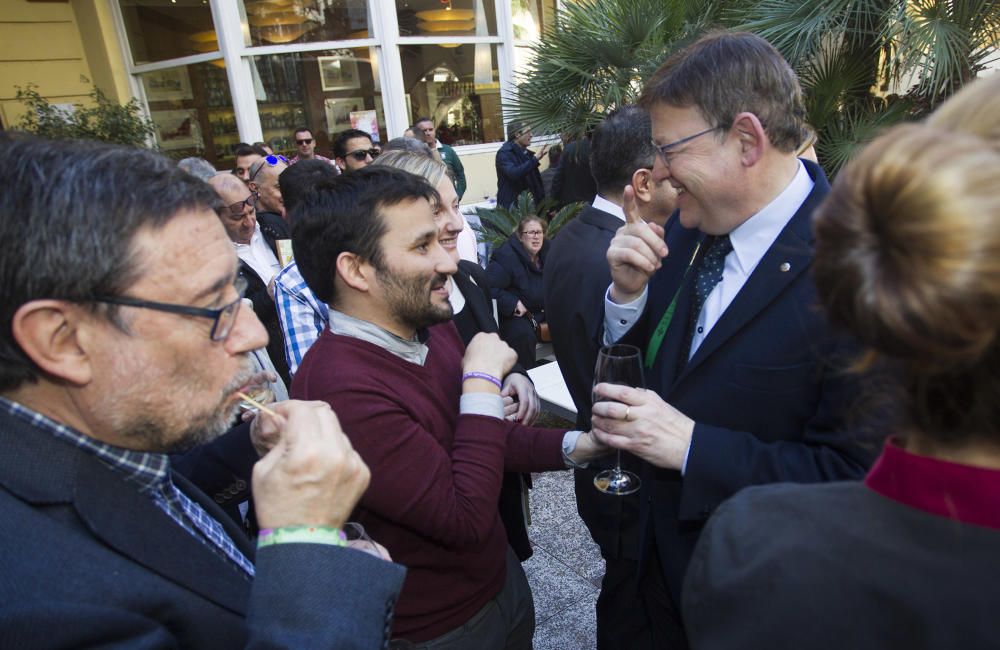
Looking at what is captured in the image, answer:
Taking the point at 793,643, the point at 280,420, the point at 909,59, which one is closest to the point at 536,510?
the point at 280,420

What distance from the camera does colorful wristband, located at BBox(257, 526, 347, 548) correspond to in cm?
109

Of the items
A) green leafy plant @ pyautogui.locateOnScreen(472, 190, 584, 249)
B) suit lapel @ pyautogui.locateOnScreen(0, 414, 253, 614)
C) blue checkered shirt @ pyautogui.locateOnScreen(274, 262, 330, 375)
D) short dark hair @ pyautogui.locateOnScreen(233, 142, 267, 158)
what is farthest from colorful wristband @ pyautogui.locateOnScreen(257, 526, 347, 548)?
short dark hair @ pyautogui.locateOnScreen(233, 142, 267, 158)

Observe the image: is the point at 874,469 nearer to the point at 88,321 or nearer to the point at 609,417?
the point at 609,417

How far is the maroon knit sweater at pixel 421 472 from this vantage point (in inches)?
59.6

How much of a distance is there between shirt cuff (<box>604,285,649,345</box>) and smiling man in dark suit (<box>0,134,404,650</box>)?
1131mm

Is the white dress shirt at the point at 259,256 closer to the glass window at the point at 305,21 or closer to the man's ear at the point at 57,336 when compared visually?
the man's ear at the point at 57,336

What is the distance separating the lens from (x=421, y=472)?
1523 millimetres

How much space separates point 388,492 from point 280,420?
37 cm

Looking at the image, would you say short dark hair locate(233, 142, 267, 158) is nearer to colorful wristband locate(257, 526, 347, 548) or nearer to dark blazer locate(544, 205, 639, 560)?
dark blazer locate(544, 205, 639, 560)

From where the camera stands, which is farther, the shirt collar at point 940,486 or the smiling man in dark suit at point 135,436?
the smiling man in dark suit at point 135,436

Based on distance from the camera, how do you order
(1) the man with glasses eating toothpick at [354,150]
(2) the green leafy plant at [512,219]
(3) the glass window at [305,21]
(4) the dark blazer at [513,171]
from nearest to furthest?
(1) the man with glasses eating toothpick at [354,150], (2) the green leafy plant at [512,219], (4) the dark blazer at [513,171], (3) the glass window at [305,21]

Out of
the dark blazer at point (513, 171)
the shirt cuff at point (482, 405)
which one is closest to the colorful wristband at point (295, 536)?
the shirt cuff at point (482, 405)

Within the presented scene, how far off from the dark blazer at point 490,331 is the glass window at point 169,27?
29.4 feet

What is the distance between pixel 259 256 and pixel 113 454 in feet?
9.98
